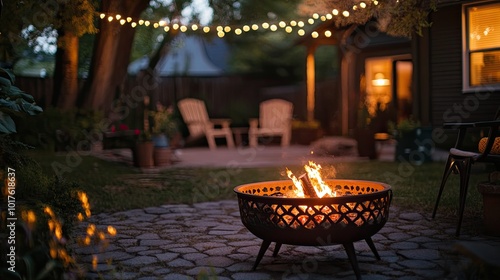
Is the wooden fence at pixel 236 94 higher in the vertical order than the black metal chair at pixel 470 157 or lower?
higher

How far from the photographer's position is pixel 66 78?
9.45 metres

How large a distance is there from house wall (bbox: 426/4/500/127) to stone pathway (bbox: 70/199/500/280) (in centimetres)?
425

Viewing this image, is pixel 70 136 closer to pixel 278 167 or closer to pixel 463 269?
pixel 278 167

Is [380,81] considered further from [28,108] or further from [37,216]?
[37,216]

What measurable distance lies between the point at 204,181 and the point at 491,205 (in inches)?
157

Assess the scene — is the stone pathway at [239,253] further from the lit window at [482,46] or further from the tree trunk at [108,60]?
the lit window at [482,46]

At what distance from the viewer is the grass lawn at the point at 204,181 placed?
19.1ft

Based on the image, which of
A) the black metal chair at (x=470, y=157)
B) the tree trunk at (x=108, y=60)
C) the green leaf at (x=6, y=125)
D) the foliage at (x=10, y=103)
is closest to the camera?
the green leaf at (x=6, y=125)

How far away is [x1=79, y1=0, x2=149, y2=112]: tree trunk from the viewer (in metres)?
7.95

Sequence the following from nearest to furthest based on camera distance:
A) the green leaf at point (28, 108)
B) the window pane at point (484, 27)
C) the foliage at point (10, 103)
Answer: the foliage at point (10, 103), the green leaf at point (28, 108), the window pane at point (484, 27)

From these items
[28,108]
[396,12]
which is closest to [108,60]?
[396,12]

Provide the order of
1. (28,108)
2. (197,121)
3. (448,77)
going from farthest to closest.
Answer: (197,121) → (448,77) → (28,108)

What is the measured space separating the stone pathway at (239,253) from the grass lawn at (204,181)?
0.77m

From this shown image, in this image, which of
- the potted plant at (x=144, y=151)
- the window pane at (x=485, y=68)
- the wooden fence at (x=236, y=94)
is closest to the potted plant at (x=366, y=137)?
the window pane at (x=485, y=68)
